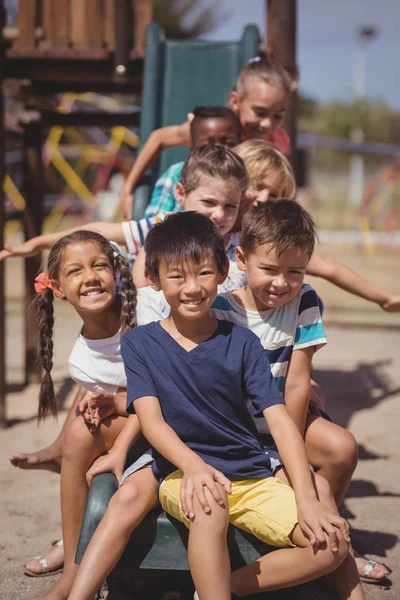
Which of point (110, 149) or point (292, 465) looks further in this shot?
point (110, 149)

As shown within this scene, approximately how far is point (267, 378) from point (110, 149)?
17.7 m

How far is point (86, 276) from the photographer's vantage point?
9.31 ft

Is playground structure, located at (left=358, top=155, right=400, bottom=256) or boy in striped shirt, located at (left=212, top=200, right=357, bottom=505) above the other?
boy in striped shirt, located at (left=212, top=200, right=357, bottom=505)

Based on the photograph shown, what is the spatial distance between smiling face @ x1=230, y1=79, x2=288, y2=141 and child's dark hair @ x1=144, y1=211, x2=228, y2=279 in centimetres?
168

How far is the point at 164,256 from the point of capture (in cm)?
252

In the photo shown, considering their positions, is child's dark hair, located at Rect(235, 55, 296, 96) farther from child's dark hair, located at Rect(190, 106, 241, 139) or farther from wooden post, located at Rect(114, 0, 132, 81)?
wooden post, located at Rect(114, 0, 132, 81)

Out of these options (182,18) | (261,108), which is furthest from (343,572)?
(182,18)

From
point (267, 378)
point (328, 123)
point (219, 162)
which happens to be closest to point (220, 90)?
point (219, 162)

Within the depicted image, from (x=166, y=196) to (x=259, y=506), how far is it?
2.18 metres

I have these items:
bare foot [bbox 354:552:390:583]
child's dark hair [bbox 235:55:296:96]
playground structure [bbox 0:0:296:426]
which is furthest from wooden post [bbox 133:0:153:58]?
bare foot [bbox 354:552:390:583]

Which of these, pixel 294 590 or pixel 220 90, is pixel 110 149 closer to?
pixel 220 90

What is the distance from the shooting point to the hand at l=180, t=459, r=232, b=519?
2.27 m

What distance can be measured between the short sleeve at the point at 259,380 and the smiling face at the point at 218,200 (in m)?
0.67

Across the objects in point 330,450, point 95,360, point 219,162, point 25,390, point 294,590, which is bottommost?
point 25,390
